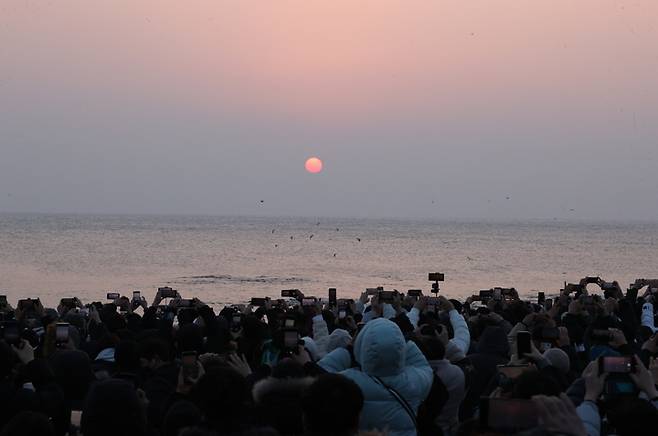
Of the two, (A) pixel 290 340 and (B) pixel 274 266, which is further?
(B) pixel 274 266

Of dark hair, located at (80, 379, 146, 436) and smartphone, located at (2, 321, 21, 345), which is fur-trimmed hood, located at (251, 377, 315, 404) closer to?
dark hair, located at (80, 379, 146, 436)

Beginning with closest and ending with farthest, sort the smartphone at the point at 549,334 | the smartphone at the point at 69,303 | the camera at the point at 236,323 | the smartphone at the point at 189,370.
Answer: the smartphone at the point at 189,370, the smartphone at the point at 549,334, the camera at the point at 236,323, the smartphone at the point at 69,303

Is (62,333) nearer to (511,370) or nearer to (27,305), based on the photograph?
(511,370)

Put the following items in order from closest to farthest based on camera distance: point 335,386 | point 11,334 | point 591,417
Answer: point 335,386, point 591,417, point 11,334

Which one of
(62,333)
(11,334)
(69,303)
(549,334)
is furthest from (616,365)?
(69,303)

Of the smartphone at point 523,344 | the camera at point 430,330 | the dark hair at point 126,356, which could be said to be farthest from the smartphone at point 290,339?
the camera at point 430,330

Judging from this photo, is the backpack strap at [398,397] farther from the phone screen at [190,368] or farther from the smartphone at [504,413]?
the smartphone at [504,413]

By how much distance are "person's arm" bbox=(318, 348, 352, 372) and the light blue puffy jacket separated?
0.20 metres

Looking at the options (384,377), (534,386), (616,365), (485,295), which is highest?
(616,365)

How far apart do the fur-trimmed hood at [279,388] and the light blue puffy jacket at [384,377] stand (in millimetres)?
258

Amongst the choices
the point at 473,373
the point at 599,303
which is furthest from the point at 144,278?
the point at 473,373

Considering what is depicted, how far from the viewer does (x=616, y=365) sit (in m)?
5.31

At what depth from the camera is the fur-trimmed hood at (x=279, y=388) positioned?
5863 mm

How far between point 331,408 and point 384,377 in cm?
125
